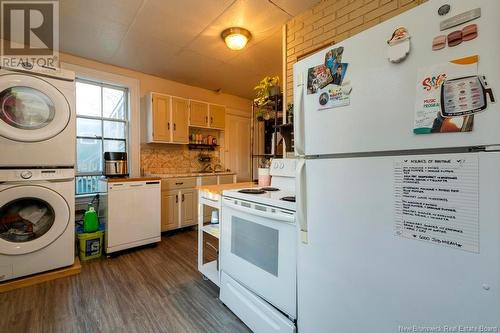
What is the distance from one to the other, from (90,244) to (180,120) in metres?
2.19

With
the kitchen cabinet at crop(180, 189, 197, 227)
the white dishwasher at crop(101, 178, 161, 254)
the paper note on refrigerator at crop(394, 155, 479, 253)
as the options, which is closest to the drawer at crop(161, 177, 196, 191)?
the kitchen cabinet at crop(180, 189, 197, 227)

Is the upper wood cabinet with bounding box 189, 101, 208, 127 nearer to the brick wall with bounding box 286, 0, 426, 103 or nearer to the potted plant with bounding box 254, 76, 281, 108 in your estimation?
the potted plant with bounding box 254, 76, 281, 108

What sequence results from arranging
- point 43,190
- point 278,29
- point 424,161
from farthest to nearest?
1. point 278,29
2. point 43,190
3. point 424,161

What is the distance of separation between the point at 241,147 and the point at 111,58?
2932 millimetres

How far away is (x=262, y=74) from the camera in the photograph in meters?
3.81

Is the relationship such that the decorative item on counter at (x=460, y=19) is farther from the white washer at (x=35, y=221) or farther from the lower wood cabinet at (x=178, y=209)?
the lower wood cabinet at (x=178, y=209)

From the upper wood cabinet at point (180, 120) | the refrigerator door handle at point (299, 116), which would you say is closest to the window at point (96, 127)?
the upper wood cabinet at point (180, 120)

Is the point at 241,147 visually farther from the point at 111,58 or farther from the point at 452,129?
the point at 452,129

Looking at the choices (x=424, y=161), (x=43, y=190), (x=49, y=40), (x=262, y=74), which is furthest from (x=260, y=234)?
(x=49, y=40)

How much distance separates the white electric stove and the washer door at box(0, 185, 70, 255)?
1.73 m

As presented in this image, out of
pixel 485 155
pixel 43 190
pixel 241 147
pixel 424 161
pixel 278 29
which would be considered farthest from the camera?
pixel 241 147

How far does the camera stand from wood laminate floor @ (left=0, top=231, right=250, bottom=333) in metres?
1.58

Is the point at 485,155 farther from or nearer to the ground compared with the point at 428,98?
nearer to the ground

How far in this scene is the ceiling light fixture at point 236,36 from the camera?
2.48m
